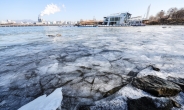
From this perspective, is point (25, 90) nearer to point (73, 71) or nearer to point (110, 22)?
point (73, 71)

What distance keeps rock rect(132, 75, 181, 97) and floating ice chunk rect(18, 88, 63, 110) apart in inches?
59.6

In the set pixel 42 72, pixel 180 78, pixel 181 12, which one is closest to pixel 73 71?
pixel 42 72

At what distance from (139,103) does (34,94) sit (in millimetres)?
1853

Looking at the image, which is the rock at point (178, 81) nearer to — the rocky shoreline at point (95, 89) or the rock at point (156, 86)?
the rocky shoreline at point (95, 89)

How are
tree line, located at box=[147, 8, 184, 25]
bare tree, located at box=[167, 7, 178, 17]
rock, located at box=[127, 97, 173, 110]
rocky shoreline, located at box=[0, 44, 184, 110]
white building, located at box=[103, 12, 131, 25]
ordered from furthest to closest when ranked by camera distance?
bare tree, located at box=[167, 7, 178, 17] → tree line, located at box=[147, 8, 184, 25] → white building, located at box=[103, 12, 131, 25] → rocky shoreline, located at box=[0, 44, 184, 110] → rock, located at box=[127, 97, 173, 110]

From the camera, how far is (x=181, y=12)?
5950 centimetres

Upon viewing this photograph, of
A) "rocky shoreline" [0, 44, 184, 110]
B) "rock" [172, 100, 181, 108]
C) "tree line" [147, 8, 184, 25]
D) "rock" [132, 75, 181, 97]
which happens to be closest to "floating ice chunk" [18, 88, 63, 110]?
"rocky shoreline" [0, 44, 184, 110]

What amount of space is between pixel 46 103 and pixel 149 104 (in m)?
1.63

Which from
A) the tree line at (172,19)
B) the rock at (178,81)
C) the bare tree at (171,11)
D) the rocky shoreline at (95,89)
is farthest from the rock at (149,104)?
the bare tree at (171,11)

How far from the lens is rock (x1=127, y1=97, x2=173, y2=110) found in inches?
63.5

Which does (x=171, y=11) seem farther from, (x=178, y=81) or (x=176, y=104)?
(x=176, y=104)

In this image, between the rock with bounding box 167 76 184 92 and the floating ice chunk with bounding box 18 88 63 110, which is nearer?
the floating ice chunk with bounding box 18 88 63 110

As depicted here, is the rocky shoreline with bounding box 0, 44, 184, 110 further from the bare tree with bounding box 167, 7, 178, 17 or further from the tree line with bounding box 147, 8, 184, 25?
the bare tree with bounding box 167, 7, 178, 17

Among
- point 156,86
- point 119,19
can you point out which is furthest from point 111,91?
point 119,19
